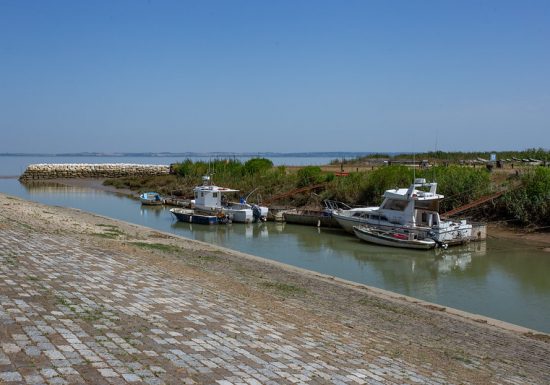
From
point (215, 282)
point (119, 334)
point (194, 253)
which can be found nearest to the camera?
point (119, 334)

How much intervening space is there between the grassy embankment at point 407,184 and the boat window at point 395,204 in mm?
6648

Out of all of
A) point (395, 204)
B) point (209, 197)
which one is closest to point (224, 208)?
point (209, 197)

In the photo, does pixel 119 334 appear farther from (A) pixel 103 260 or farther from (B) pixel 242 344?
(A) pixel 103 260

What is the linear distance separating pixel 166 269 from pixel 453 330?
6.90 meters

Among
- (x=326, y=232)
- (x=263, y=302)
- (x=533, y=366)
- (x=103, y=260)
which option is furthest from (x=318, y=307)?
(x=326, y=232)

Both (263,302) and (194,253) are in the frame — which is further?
(194,253)

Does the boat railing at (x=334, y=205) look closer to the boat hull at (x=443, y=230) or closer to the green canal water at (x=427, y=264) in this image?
the green canal water at (x=427, y=264)

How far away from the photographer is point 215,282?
555 inches

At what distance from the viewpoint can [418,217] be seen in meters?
33.8

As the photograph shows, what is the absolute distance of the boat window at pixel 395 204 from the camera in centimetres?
3412

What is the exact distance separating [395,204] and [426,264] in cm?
717

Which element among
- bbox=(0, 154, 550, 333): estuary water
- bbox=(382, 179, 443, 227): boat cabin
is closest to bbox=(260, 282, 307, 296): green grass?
bbox=(0, 154, 550, 333): estuary water

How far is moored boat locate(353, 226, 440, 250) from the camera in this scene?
103ft

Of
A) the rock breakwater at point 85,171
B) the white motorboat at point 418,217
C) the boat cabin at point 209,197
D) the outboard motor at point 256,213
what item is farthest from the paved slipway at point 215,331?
the rock breakwater at point 85,171
